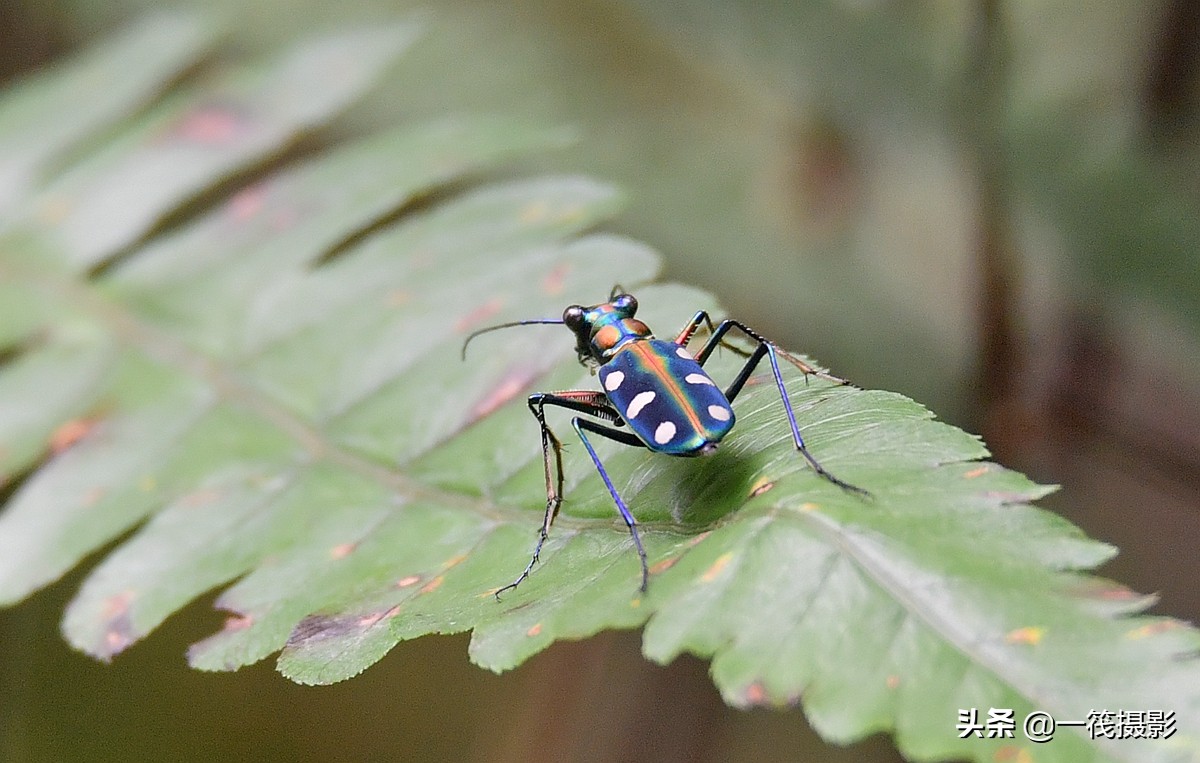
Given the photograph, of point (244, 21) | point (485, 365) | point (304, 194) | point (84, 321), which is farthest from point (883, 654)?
point (244, 21)

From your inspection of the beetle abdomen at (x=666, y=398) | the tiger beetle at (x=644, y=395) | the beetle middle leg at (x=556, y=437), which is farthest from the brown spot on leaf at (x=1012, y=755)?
the beetle middle leg at (x=556, y=437)

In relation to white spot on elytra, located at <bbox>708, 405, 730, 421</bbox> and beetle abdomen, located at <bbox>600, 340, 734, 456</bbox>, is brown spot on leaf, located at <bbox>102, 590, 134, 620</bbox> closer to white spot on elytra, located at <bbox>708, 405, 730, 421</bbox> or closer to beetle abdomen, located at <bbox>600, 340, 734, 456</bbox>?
beetle abdomen, located at <bbox>600, 340, 734, 456</bbox>

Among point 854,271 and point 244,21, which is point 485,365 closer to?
point 854,271

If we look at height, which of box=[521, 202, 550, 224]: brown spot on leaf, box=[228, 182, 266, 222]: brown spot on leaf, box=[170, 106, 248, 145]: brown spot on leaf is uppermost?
box=[170, 106, 248, 145]: brown spot on leaf

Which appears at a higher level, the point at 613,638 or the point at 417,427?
the point at 417,427

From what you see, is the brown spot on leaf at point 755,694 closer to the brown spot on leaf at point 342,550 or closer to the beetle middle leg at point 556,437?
the beetle middle leg at point 556,437

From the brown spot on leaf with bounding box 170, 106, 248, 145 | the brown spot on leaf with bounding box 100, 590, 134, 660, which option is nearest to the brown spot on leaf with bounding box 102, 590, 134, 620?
the brown spot on leaf with bounding box 100, 590, 134, 660
